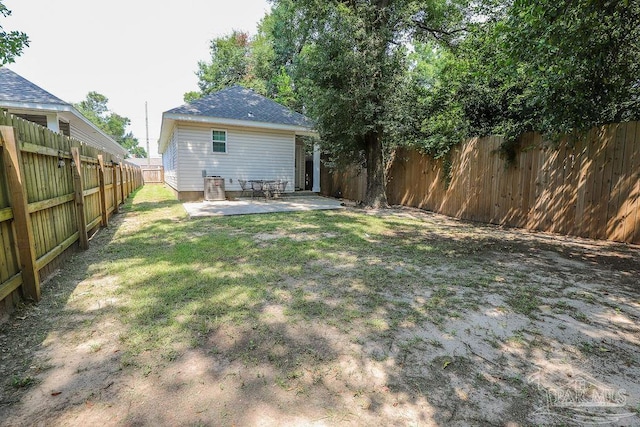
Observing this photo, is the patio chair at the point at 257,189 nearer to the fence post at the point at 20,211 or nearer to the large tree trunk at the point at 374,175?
the large tree trunk at the point at 374,175

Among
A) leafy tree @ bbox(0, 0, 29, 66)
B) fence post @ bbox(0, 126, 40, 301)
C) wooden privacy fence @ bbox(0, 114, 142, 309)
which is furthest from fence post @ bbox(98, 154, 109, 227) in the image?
fence post @ bbox(0, 126, 40, 301)

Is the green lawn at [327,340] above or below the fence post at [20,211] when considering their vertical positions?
below

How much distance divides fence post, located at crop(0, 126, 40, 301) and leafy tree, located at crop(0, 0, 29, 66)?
6363 mm

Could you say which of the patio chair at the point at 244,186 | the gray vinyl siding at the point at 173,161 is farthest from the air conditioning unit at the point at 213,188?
the gray vinyl siding at the point at 173,161

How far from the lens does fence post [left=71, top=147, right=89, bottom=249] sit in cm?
461

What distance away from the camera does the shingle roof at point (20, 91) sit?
27.6 ft

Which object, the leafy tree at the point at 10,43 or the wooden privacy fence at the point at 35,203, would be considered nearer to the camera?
the wooden privacy fence at the point at 35,203

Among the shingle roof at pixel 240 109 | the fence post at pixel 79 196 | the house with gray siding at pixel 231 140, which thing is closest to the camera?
the fence post at pixel 79 196

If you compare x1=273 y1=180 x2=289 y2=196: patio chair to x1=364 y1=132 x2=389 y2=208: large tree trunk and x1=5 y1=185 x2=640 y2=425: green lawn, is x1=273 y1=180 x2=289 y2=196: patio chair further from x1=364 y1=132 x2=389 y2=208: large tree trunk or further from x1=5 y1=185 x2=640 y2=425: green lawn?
x1=5 y1=185 x2=640 y2=425: green lawn

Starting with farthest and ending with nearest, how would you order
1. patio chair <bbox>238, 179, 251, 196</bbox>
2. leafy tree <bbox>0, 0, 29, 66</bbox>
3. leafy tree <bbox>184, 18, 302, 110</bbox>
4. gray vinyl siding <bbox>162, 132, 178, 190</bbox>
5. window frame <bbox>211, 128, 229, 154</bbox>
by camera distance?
leafy tree <bbox>184, 18, 302, 110</bbox>, gray vinyl siding <bbox>162, 132, 178, 190</bbox>, patio chair <bbox>238, 179, 251, 196</bbox>, window frame <bbox>211, 128, 229, 154</bbox>, leafy tree <bbox>0, 0, 29, 66</bbox>

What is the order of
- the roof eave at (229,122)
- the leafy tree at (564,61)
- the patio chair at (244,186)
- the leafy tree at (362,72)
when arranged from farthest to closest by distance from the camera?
the patio chair at (244,186) → the roof eave at (229,122) → the leafy tree at (362,72) → the leafy tree at (564,61)

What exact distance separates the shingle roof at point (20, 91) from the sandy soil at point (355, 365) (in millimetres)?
8130

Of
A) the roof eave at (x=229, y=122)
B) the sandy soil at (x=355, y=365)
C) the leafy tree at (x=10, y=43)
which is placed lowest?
the sandy soil at (x=355, y=365)

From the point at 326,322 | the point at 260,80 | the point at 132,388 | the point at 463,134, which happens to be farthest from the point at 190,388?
the point at 260,80
